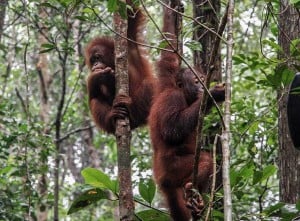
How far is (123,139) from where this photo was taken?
13.8 feet


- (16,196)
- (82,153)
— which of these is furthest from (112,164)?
(16,196)

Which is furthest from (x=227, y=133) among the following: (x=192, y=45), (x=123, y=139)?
(x=192, y=45)

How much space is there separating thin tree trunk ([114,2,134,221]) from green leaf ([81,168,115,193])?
0.21 meters

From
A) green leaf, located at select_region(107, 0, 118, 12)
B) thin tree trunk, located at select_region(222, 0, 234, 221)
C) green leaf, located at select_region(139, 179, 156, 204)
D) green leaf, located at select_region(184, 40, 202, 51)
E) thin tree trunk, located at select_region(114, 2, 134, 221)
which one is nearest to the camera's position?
thin tree trunk, located at select_region(222, 0, 234, 221)

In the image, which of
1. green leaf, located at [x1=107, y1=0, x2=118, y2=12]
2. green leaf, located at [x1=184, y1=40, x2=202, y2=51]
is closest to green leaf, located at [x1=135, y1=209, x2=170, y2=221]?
green leaf, located at [x1=184, y1=40, x2=202, y2=51]

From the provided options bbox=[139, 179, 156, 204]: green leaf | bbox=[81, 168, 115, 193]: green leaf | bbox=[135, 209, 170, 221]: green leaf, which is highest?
bbox=[81, 168, 115, 193]: green leaf

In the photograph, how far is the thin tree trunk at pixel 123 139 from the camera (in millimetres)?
4023

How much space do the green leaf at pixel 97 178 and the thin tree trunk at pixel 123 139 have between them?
8.4 inches

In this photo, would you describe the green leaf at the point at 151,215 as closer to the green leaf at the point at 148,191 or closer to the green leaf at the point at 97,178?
the green leaf at the point at 148,191

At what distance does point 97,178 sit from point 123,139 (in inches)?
13.9

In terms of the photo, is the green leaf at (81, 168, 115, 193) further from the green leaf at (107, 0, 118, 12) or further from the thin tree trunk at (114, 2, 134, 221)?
the green leaf at (107, 0, 118, 12)

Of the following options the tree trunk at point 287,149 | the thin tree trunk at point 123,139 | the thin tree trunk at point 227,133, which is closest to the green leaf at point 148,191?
the thin tree trunk at point 123,139

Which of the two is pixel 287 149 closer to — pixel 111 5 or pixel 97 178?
pixel 97 178

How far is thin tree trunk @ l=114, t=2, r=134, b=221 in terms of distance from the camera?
13.2 ft
